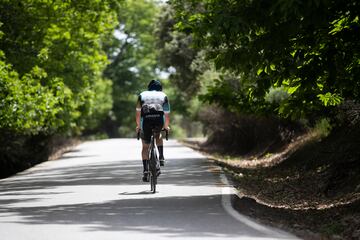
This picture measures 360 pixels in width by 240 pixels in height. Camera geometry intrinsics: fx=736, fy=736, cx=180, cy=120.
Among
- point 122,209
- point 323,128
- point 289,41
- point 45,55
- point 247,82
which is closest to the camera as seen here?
point 122,209

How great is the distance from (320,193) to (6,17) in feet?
51.6

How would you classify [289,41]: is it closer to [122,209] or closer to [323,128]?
[122,209]

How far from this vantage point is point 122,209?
1131cm

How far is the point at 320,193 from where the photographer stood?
1588 cm

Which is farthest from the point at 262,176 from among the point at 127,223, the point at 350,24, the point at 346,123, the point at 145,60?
the point at 145,60

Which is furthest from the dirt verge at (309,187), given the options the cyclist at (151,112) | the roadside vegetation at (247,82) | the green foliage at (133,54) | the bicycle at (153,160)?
the green foliage at (133,54)

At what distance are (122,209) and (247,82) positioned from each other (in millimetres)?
3530

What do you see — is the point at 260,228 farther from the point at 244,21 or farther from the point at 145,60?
the point at 145,60

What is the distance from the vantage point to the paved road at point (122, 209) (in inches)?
350

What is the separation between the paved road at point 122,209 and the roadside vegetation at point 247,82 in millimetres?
1275

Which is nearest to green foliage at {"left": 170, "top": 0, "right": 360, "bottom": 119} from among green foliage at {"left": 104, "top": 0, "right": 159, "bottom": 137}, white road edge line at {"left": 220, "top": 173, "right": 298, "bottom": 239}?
white road edge line at {"left": 220, "top": 173, "right": 298, "bottom": 239}

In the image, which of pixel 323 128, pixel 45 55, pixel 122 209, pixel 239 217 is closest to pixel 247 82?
pixel 122 209

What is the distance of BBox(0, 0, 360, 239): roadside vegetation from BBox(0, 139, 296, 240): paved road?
4.18ft

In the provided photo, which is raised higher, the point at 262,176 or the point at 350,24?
the point at 350,24
